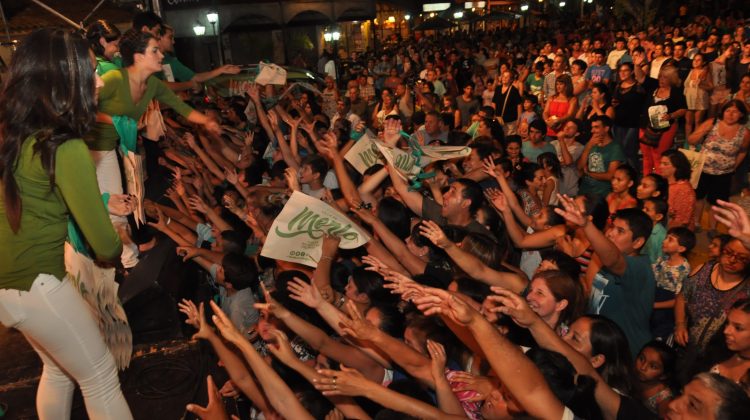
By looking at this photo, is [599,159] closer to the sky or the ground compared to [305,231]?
closer to the ground

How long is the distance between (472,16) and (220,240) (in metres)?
30.5

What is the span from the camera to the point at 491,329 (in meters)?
2.47

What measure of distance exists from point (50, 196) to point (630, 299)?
128 inches

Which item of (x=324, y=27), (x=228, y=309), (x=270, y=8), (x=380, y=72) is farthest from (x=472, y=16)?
(x=228, y=309)

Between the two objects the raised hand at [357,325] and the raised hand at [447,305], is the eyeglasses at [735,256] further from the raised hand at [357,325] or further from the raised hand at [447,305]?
the raised hand at [357,325]

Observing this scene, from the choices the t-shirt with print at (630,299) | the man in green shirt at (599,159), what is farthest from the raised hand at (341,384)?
the man in green shirt at (599,159)

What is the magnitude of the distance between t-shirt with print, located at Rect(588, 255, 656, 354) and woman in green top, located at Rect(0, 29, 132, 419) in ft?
9.37

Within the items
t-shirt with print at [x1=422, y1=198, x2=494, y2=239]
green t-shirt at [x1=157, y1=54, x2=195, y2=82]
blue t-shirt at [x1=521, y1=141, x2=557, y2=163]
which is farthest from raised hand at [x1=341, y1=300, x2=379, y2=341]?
green t-shirt at [x1=157, y1=54, x2=195, y2=82]

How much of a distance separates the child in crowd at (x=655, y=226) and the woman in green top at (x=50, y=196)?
392 cm

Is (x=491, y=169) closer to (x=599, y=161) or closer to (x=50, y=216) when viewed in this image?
(x=599, y=161)

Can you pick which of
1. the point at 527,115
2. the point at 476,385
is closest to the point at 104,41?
the point at 476,385

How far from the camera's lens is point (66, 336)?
2.51 metres

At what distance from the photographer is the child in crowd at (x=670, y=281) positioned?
14.4ft

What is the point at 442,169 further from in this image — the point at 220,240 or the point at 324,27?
the point at 324,27
